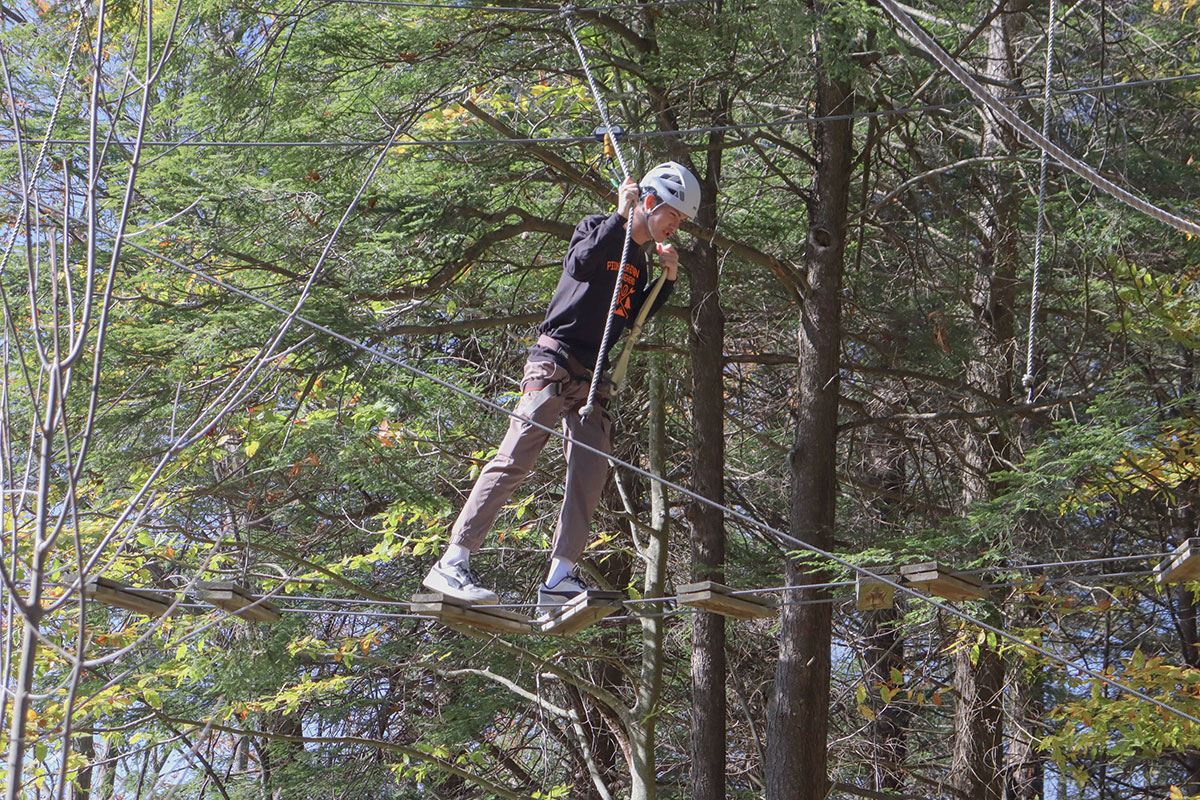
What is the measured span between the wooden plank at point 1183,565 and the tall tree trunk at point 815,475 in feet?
10.4

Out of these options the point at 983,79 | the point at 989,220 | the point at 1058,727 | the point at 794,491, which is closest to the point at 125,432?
the point at 794,491

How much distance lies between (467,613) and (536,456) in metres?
0.75

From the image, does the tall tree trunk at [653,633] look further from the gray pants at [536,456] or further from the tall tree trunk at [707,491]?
the gray pants at [536,456]

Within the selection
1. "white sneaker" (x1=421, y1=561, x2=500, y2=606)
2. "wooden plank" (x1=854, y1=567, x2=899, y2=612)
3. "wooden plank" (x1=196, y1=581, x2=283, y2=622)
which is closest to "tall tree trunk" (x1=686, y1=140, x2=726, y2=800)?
"wooden plank" (x1=854, y1=567, x2=899, y2=612)

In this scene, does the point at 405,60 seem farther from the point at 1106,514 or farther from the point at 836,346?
the point at 1106,514

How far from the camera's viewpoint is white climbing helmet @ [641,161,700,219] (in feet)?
17.7

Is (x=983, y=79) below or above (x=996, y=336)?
above

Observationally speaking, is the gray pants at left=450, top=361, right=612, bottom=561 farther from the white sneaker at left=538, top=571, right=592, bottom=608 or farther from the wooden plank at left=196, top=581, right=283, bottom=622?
the wooden plank at left=196, top=581, right=283, bottom=622

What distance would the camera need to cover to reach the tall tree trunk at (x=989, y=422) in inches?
372

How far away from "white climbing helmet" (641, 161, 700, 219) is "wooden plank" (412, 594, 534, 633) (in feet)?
6.26

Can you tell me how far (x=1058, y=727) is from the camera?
10008 millimetres

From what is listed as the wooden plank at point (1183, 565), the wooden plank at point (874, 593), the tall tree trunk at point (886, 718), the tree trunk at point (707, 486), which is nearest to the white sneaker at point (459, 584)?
the wooden plank at point (874, 593)

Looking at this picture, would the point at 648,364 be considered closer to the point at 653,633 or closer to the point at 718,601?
the point at 653,633

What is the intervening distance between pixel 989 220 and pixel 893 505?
3.22 metres
